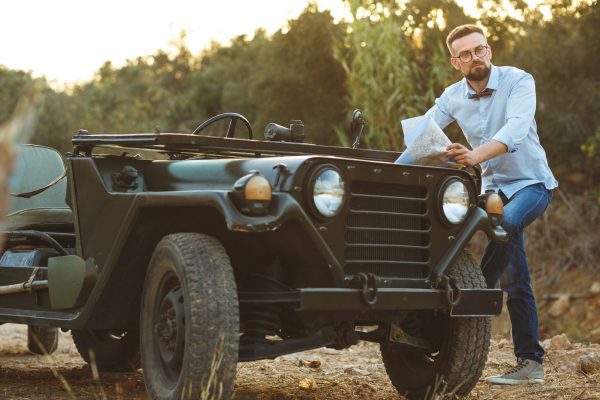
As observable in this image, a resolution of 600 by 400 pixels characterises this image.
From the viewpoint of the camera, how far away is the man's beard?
523 centimetres

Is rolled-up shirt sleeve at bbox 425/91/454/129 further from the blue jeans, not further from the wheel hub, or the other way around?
the wheel hub

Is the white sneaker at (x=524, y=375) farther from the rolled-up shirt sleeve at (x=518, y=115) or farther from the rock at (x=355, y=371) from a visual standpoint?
the rolled-up shirt sleeve at (x=518, y=115)

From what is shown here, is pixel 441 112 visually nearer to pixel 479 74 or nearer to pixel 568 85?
pixel 479 74

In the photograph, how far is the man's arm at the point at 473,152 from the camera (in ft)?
14.6

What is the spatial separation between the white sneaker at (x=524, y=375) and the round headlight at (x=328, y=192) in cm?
198

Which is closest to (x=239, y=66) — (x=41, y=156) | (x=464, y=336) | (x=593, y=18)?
(x=593, y=18)

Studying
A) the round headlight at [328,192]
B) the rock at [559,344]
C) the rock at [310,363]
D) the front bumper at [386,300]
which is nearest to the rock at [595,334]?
the rock at [559,344]

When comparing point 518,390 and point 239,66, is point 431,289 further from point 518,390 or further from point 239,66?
point 239,66

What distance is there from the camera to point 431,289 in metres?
4.07

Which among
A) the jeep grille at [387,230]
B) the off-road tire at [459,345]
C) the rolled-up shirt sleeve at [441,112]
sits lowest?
the off-road tire at [459,345]

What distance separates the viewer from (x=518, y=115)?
198 inches

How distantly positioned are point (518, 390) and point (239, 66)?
23150 mm

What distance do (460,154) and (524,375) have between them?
1.48 meters

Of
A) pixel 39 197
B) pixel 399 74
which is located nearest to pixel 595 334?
pixel 399 74
